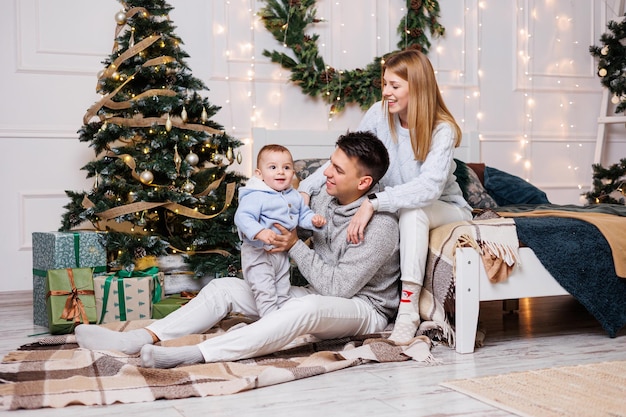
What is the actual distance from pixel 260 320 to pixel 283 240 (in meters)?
0.31

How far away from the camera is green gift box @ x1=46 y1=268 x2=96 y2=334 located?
283cm

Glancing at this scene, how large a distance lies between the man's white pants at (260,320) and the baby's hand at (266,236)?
20 cm

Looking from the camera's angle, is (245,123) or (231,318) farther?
(245,123)

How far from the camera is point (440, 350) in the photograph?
7.91ft

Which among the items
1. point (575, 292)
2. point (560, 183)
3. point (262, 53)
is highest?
point (262, 53)

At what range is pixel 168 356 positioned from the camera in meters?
2.00

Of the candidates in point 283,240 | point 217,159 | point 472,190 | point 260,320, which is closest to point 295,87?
point 217,159

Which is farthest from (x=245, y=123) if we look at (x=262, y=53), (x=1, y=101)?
(x=1, y=101)

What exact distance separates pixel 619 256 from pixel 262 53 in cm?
225

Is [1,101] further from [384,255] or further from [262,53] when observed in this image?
[384,255]

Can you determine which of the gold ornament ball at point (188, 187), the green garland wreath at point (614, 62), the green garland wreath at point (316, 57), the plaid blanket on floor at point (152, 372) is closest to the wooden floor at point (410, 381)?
the plaid blanket on floor at point (152, 372)

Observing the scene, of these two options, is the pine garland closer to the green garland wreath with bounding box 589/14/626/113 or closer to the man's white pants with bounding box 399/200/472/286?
the green garland wreath with bounding box 589/14/626/113

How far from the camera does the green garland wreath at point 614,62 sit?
4.56 metres

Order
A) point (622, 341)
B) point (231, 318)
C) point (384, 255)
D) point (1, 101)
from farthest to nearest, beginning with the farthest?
point (1, 101)
point (231, 318)
point (622, 341)
point (384, 255)
